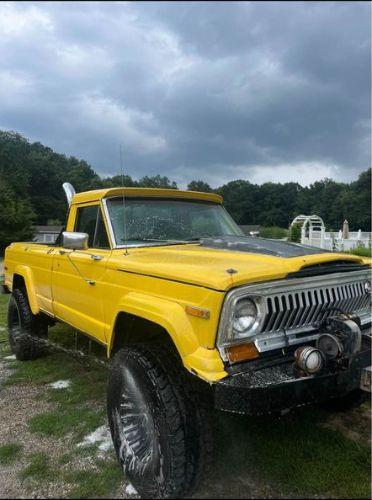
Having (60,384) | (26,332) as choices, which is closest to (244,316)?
(60,384)

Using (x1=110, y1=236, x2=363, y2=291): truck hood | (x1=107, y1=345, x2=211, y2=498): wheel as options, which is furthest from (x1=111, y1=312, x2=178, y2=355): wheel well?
(x1=110, y1=236, x2=363, y2=291): truck hood

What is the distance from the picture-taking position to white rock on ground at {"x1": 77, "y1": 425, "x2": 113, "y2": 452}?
11.7 ft

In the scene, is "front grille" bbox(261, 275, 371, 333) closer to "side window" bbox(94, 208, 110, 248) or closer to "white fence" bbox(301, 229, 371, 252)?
"side window" bbox(94, 208, 110, 248)

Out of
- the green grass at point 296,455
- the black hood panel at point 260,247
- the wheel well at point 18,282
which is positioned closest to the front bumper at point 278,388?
the green grass at point 296,455

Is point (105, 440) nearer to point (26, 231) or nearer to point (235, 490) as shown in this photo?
point (235, 490)

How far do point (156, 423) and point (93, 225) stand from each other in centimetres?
228

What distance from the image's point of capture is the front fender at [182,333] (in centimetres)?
242

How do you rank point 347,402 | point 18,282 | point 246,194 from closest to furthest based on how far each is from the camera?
1. point 347,402
2. point 18,282
3. point 246,194

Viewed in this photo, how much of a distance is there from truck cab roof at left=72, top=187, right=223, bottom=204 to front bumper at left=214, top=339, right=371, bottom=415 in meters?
2.28

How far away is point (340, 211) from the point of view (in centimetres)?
6378

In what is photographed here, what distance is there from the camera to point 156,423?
271cm

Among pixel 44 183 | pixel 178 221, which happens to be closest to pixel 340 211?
pixel 44 183

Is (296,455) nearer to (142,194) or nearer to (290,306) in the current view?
(290,306)

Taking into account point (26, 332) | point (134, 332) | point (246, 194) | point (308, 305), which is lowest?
point (26, 332)
